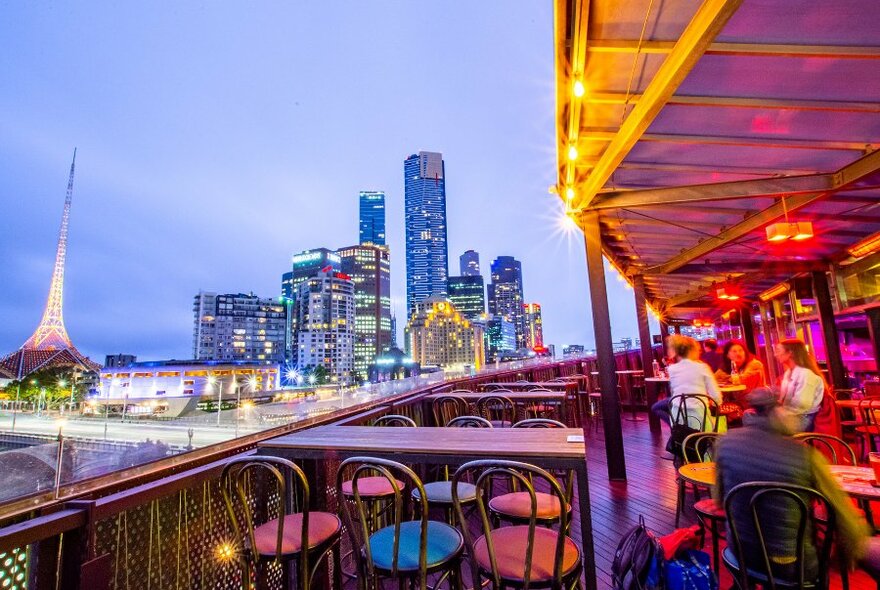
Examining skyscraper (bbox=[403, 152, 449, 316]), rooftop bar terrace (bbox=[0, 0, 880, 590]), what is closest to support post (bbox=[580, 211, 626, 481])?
rooftop bar terrace (bbox=[0, 0, 880, 590])

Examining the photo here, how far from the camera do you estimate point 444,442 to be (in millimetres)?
2598

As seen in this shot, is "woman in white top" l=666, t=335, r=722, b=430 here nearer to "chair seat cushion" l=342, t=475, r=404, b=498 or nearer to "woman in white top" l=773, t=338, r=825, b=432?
"woman in white top" l=773, t=338, r=825, b=432

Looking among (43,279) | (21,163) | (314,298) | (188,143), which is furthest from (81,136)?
(314,298)

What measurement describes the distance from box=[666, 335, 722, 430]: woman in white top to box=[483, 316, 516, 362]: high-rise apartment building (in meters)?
88.6

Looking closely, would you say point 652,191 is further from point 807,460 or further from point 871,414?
point 871,414

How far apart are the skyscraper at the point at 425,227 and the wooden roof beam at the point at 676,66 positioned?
14552 cm

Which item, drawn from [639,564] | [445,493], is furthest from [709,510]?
[445,493]

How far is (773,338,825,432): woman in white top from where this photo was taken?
4.15 m

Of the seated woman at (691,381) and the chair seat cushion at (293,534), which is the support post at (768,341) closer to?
the seated woman at (691,381)

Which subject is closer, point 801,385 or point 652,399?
point 801,385

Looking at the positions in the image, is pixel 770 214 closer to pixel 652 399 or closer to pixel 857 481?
pixel 857 481

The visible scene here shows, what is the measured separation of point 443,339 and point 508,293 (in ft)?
207

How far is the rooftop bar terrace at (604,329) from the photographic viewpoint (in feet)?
6.36

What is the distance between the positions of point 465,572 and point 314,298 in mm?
105033
